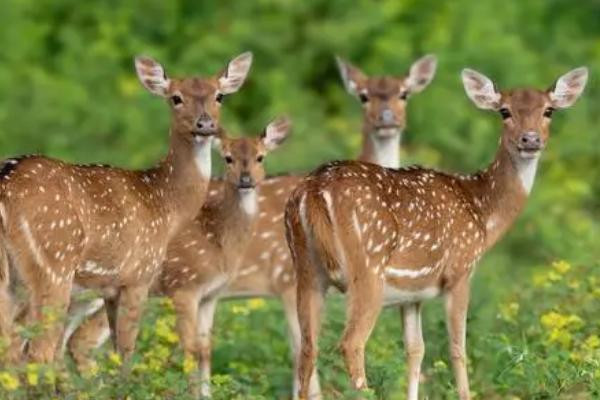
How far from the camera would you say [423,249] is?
1259 cm

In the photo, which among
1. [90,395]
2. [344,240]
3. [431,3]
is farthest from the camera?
[431,3]

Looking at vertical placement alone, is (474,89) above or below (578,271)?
above

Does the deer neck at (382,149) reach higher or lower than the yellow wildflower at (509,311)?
higher

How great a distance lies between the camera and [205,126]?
13539mm

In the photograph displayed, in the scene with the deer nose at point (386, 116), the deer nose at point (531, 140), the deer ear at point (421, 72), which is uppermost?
the deer ear at point (421, 72)

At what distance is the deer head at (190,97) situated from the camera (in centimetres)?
1364

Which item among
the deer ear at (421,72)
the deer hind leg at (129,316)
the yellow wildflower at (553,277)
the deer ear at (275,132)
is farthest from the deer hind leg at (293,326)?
the deer ear at (421,72)

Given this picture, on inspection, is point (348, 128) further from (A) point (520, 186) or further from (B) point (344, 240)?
(B) point (344, 240)

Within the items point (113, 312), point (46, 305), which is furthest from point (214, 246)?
point (46, 305)

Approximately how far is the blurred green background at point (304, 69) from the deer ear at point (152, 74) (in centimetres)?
485

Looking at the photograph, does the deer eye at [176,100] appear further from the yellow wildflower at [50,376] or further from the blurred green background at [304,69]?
the blurred green background at [304,69]

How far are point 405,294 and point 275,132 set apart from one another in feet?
7.33

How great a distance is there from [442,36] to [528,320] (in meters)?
7.44

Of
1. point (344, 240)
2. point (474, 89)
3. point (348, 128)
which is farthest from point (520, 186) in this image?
point (348, 128)
